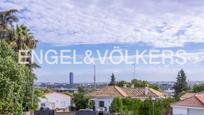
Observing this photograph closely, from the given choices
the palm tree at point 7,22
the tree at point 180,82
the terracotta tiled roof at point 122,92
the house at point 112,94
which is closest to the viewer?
the palm tree at point 7,22

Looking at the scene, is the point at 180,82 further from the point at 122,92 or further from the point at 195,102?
the point at 195,102

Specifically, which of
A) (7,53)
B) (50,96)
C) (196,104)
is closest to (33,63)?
(7,53)

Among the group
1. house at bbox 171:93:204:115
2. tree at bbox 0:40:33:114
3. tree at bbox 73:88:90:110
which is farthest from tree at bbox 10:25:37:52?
house at bbox 171:93:204:115

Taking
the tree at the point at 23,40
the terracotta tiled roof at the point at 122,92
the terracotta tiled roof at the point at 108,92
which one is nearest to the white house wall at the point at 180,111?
the tree at the point at 23,40

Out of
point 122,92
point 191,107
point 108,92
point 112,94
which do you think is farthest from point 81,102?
point 191,107

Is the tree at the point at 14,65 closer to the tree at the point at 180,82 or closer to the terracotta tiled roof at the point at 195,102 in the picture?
the terracotta tiled roof at the point at 195,102

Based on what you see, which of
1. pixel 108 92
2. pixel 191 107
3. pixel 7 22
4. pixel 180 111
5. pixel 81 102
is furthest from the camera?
pixel 108 92

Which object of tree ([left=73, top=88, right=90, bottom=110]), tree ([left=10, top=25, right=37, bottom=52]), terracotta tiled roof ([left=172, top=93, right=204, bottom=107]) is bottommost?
tree ([left=73, top=88, right=90, bottom=110])

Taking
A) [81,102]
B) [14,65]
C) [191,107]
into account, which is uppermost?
[14,65]

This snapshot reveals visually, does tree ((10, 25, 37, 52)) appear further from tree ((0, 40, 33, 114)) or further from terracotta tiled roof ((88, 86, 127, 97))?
terracotta tiled roof ((88, 86, 127, 97))
